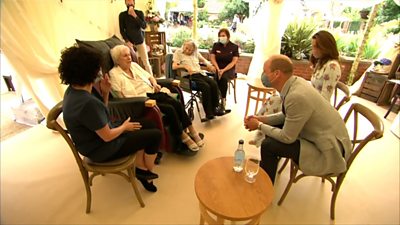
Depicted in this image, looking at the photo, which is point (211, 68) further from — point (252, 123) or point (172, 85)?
point (252, 123)

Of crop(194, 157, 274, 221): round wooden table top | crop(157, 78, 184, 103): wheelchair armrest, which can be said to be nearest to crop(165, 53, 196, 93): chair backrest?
crop(157, 78, 184, 103): wheelchair armrest

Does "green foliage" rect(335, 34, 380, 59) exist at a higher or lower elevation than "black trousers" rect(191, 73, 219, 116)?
higher

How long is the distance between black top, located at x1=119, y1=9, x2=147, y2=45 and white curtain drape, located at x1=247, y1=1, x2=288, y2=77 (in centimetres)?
215

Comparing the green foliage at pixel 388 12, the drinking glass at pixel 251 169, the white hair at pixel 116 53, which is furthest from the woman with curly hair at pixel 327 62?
the green foliage at pixel 388 12

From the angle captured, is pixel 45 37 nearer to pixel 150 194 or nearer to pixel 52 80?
pixel 52 80

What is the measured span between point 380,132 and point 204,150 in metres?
1.45

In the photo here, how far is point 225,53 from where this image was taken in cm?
305

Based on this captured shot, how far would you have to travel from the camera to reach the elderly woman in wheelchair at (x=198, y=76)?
8.57 feet

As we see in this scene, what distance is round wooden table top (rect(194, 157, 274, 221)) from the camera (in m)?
1.01

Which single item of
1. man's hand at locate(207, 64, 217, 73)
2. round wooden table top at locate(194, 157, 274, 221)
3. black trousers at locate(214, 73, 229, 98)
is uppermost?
man's hand at locate(207, 64, 217, 73)

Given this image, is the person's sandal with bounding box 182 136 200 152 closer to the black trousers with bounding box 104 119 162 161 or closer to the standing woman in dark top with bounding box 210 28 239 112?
the black trousers with bounding box 104 119 162 161

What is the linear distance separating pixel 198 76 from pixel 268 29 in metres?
2.07

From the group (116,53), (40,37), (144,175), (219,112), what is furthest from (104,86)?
(219,112)

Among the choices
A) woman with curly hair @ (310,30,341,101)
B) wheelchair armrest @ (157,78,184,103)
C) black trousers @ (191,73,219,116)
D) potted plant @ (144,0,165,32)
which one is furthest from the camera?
potted plant @ (144,0,165,32)
